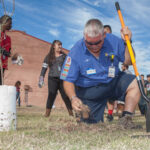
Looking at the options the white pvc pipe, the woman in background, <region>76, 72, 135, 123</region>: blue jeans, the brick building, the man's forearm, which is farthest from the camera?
the brick building

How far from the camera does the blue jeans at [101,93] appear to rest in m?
3.84

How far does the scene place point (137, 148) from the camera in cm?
204

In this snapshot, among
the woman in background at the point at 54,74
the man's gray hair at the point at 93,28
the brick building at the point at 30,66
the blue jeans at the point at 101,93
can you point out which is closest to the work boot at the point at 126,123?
the blue jeans at the point at 101,93

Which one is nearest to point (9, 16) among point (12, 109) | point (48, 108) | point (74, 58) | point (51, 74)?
point (74, 58)

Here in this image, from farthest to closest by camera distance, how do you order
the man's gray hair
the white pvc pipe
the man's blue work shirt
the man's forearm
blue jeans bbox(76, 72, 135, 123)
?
blue jeans bbox(76, 72, 135, 123) → the man's blue work shirt → the man's forearm → the man's gray hair → the white pvc pipe

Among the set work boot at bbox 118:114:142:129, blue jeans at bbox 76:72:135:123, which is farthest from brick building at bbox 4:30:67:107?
work boot at bbox 118:114:142:129

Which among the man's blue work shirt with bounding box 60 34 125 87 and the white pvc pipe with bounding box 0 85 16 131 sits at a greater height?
the man's blue work shirt with bounding box 60 34 125 87

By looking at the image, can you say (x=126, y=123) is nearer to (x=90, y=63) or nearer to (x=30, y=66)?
(x=90, y=63)

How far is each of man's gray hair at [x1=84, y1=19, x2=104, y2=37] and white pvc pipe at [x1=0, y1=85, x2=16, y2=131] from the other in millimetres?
1246

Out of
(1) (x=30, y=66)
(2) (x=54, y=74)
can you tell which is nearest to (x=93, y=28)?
(2) (x=54, y=74)

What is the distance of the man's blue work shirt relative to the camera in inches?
147

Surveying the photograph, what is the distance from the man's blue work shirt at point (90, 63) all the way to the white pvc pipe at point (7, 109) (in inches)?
33.2

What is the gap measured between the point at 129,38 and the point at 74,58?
85cm

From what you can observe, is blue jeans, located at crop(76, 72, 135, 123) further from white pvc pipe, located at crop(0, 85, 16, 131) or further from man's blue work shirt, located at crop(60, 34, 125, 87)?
white pvc pipe, located at crop(0, 85, 16, 131)
